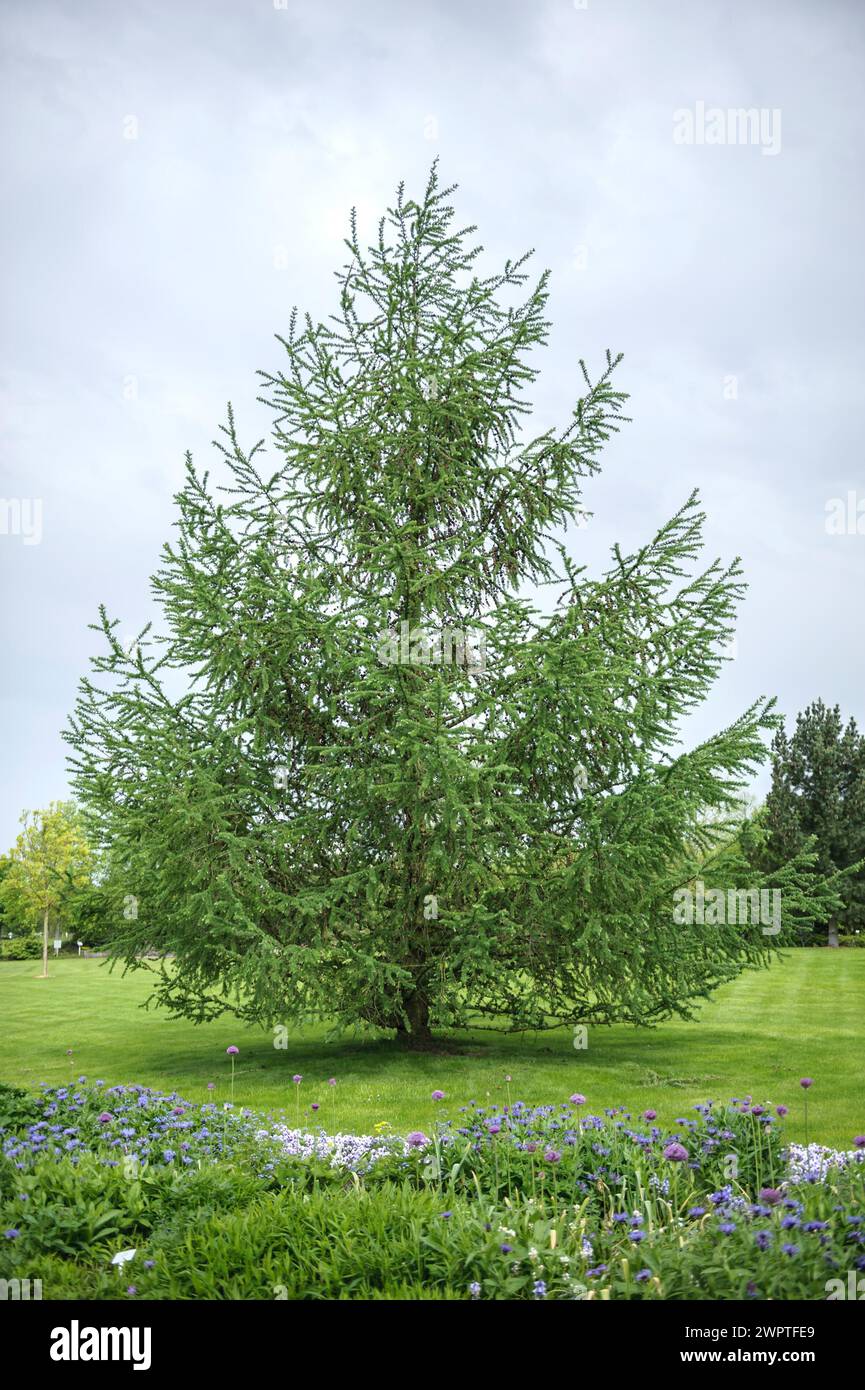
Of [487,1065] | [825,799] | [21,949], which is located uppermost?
[825,799]

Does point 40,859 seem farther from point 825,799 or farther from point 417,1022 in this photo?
point 825,799

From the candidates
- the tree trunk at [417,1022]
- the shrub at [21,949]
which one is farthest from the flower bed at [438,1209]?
the shrub at [21,949]

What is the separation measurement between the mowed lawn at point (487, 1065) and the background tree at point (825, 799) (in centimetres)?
2127

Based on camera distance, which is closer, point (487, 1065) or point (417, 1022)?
point (487, 1065)

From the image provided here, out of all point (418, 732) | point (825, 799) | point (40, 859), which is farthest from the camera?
point (825, 799)

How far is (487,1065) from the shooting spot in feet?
34.5

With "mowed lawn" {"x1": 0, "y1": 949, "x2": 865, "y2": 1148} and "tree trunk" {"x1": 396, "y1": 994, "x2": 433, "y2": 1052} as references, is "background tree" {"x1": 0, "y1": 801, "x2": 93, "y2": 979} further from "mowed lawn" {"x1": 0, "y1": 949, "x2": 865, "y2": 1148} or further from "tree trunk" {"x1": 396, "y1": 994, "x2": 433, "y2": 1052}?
"tree trunk" {"x1": 396, "y1": 994, "x2": 433, "y2": 1052}

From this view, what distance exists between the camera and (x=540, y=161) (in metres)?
8.91

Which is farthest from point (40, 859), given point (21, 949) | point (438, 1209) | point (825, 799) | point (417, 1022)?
point (825, 799)

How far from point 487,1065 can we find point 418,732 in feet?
12.9

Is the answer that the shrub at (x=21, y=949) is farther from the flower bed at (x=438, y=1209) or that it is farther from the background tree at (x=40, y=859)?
the flower bed at (x=438, y=1209)

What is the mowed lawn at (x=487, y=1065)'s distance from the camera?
852 cm

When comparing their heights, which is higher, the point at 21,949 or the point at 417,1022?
the point at 417,1022
